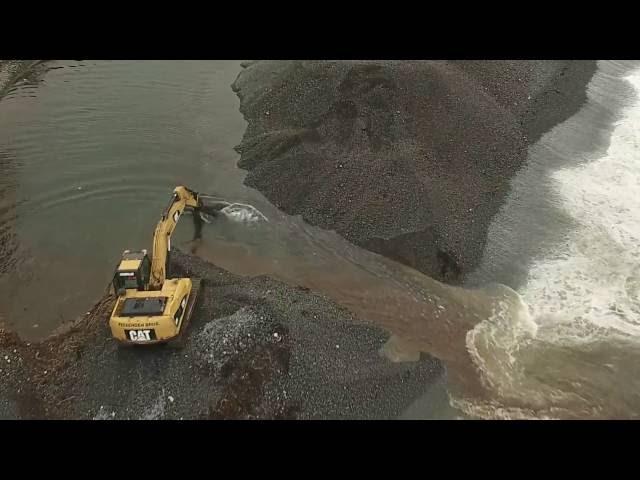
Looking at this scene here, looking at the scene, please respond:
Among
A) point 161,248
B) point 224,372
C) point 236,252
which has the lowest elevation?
point 224,372

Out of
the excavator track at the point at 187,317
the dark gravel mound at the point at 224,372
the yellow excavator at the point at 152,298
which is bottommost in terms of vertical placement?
the dark gravel mound at the point at 224,372

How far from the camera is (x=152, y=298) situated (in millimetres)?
12055

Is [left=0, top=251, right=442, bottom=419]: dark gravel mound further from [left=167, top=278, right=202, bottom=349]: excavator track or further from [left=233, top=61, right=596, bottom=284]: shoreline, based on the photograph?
[left=233, top=61, right=596, bottom=284]: shoreline

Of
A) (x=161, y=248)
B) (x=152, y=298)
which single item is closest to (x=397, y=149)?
(x=161, y=248)

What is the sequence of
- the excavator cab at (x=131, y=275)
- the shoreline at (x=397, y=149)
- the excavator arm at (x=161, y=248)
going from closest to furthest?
the excavator cab at (x=131, y=275), the excavator arm at (x=161, y=248), the shoreline at (x=397, y=149)

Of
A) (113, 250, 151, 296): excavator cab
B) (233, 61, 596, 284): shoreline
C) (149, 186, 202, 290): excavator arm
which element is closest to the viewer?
(113, 250, 151, 296): excavator cab

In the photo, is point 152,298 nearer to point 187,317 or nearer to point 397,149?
point 187,317

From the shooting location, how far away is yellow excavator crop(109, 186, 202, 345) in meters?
11.5

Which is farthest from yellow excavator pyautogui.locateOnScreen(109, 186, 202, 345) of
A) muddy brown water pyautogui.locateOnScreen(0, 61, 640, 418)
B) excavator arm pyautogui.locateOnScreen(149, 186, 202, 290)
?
muddy brown water pyautogui.locateOnScreen(0, 61, 640, 418)

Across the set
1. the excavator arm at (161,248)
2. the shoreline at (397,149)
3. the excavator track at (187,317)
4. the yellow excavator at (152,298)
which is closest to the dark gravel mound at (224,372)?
the excavator track at (187,317)

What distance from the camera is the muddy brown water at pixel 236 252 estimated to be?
13247 mm

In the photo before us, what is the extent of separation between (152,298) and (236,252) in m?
5.06

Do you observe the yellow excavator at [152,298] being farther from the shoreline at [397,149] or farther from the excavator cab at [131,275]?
the shoreline at [397,149]

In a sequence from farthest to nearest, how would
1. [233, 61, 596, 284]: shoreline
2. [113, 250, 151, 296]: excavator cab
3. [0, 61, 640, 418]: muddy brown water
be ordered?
1. [233, 61, 596, 284]: shoreline
2. [0, 61, 640, 418]: muddy brown water
3. [113, 250, 151, 296]: excavator cab
